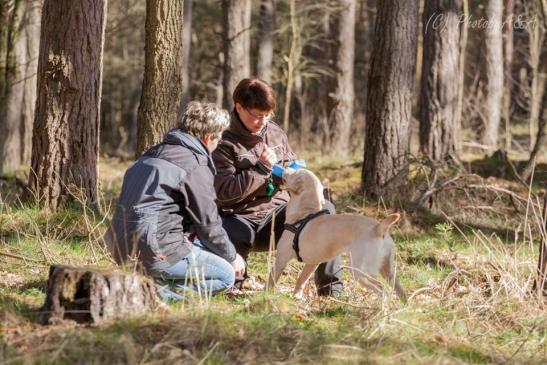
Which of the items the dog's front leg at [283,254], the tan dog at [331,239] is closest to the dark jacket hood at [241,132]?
the tan dog at [331,239]

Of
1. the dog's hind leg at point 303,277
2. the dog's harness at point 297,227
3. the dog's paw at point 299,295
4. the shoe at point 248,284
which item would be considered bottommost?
the shoe at point 248,284

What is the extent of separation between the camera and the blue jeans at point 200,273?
5.42 metres

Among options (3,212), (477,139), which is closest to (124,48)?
(477,139)

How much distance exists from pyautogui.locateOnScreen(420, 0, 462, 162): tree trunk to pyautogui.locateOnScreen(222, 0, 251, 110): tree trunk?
4.29 metres

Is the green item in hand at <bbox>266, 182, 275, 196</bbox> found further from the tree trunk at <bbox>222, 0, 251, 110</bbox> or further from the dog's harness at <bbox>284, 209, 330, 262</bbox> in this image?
the tree trunk at <bbox>222, 0, 251, 110</bbox>

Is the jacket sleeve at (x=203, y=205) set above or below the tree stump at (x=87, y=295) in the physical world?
above

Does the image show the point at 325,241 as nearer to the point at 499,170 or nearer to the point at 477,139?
the point at 499,170

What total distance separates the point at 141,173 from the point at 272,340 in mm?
1458

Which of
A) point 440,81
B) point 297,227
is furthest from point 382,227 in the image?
point 440,81

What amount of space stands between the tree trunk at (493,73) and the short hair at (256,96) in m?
10.9

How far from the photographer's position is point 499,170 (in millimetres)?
12406

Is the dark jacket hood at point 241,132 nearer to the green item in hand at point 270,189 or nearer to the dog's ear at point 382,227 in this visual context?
the green item in hand at point 270,189

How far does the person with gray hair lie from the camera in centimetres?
523

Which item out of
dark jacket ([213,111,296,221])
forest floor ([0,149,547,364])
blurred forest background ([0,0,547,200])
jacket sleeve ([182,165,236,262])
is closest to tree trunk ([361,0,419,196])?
blurred forest background ([0,0,547,200])
